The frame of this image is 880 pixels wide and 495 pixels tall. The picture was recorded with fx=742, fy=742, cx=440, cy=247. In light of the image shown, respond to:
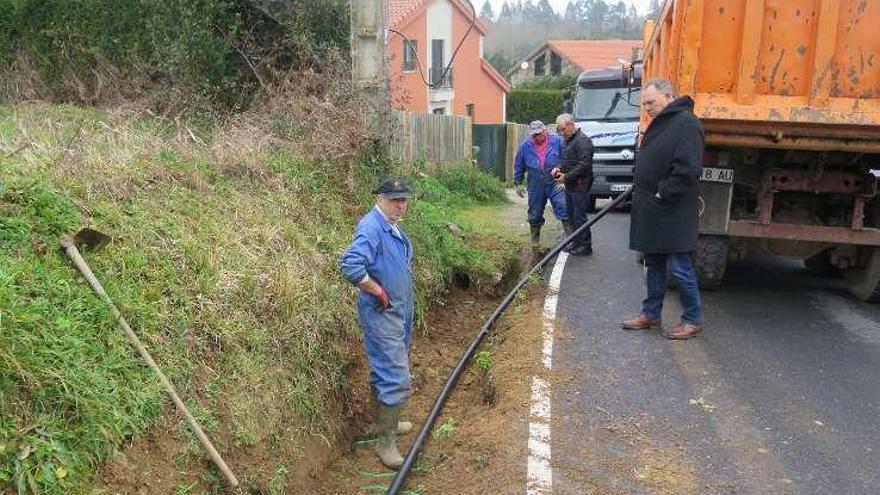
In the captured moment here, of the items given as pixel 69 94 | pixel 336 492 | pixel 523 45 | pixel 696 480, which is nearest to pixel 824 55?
pixel 696 480

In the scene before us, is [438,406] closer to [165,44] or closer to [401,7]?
[165,44]

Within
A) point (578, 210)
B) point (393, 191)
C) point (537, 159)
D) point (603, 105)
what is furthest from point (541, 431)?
point (603, 105)

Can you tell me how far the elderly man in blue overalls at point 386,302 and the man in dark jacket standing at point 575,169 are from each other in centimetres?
476

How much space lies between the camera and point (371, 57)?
8766mm

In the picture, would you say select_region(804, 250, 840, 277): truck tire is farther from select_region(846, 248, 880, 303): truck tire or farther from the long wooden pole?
the long wooden pole

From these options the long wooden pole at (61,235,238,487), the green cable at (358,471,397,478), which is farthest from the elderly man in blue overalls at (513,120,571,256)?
the long wooden pole at (61,235,238,487)

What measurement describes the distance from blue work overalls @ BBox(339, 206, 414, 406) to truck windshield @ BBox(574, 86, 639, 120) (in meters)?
10.7

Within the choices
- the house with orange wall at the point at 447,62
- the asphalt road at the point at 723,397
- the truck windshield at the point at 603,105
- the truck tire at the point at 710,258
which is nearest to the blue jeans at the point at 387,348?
the asphalt road at the point at 723,397

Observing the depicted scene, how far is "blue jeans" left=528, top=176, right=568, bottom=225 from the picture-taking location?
9883mm

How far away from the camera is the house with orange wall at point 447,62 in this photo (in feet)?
104

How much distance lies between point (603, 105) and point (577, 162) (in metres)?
6.09

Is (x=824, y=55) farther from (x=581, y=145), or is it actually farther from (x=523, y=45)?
(x=523, y=45)

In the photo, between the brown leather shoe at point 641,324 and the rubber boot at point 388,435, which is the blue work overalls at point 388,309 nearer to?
the rubber boot at point 388,435

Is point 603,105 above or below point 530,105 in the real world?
above
